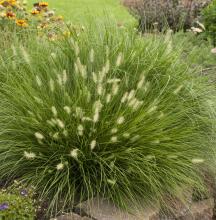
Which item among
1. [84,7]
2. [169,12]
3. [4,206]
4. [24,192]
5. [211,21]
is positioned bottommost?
[84,7]

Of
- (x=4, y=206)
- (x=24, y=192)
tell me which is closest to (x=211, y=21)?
(x=24, y=192)

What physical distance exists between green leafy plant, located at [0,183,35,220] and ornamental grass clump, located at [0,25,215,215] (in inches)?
7.1

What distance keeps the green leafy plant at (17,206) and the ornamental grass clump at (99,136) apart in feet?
0.59

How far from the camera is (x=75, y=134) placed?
11.6ft

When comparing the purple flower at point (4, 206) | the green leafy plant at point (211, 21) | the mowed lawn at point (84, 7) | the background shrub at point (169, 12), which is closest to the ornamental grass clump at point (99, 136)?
the purple flower at point (4, 206)

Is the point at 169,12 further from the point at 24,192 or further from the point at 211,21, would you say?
the point at 24,192

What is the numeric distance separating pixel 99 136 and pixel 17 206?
0.76 metres

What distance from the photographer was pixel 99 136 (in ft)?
11.7

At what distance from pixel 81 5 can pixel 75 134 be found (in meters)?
10.5

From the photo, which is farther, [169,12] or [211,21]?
[169,12]

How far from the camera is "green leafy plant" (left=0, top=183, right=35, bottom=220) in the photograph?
319cm

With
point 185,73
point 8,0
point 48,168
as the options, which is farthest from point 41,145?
point 8,0

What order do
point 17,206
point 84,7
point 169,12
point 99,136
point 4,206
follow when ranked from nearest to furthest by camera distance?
point 4,206, point 17,206, point 99,136, point 169,12, point 84,7

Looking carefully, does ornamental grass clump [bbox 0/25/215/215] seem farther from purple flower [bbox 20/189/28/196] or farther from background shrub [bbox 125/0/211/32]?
background shrub [bbox 125/0/211/32]
